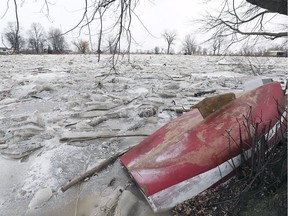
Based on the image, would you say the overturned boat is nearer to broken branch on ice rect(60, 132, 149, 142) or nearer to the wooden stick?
the wooden stick

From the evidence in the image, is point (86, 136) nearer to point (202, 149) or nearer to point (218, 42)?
point (202, 149)

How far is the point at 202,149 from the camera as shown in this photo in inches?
75.5

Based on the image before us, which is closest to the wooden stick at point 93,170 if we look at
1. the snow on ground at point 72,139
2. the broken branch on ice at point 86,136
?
the snow on ground at point 72,139

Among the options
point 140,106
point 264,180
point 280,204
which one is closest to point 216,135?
point 264,180

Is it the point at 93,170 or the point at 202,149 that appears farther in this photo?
the point at 93,170

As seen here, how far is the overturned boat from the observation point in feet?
5.80

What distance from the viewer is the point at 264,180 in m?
1.63

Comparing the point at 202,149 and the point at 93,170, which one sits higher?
the point at 202,149

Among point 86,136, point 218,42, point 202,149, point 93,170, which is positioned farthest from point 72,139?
point 218,42

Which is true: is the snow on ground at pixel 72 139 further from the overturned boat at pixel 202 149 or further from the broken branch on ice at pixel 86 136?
the overturned boat at pixel 202 149

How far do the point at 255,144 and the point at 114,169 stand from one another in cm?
132

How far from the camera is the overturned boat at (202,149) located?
5.80ft

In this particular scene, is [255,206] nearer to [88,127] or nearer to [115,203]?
[115,203]

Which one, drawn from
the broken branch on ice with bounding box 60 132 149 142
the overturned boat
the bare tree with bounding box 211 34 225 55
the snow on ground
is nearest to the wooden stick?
the snow on ground
